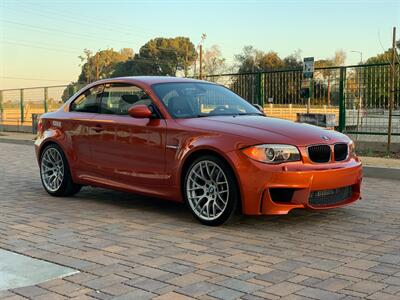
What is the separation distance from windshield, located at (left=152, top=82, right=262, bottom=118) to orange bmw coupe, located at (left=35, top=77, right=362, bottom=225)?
0.5 inches

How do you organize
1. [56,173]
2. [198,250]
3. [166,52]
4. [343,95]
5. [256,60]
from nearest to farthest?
[198,250] → [56,173] → [343,95] → [256,60] → [166,52]

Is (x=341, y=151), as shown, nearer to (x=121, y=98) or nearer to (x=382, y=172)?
(x=121, y=98)

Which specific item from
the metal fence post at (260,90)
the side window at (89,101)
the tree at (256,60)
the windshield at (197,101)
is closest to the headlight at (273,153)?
the windshield at (197,101)

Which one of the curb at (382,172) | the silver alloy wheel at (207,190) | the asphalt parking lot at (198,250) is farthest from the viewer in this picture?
the curb at (382,172)

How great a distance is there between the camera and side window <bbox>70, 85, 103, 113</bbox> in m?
7.18

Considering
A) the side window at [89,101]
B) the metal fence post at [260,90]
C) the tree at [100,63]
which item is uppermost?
the tree at [100,63]

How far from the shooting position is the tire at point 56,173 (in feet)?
24.1

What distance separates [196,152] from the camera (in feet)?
18.6

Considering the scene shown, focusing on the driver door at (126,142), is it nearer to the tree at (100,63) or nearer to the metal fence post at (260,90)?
the metal fence post at (260,90)

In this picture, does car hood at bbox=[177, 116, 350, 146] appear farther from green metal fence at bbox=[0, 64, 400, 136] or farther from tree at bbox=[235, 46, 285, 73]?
tree at bbox=[235, 46, 285, 73]

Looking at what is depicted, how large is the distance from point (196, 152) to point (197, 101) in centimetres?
93

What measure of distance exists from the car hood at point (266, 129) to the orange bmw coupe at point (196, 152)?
0.04ft

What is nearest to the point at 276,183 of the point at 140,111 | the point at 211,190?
the point at 211,190

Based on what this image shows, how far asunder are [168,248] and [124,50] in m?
97.0
